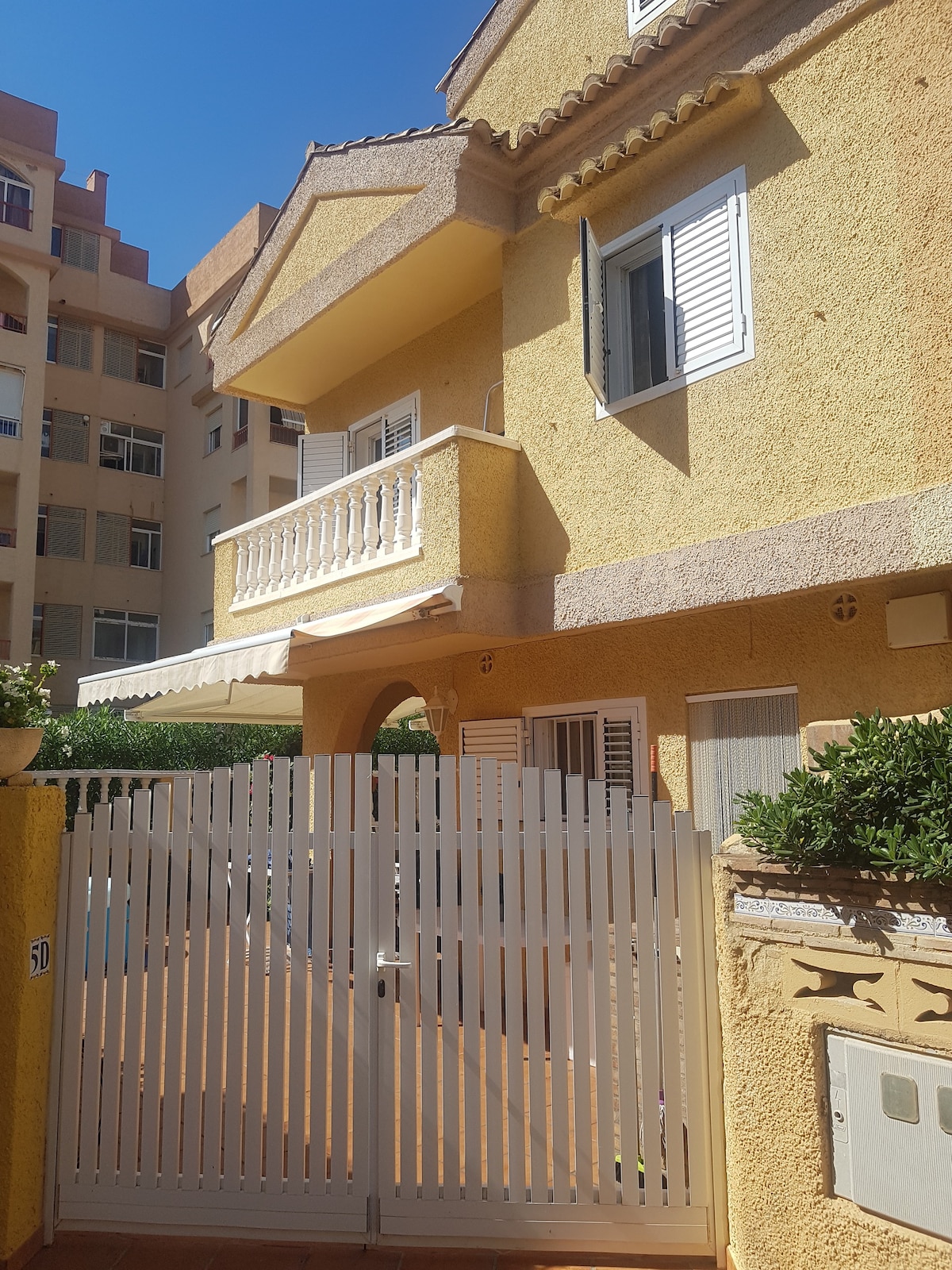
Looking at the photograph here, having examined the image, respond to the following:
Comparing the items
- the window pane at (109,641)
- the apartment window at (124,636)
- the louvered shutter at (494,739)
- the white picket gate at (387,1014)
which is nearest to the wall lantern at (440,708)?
the louvered shutter at (494,739)

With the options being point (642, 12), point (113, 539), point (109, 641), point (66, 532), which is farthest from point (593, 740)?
point (113, 539)

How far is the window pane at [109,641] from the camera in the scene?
1690 inches

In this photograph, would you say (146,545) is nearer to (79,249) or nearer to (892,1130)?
(79,249)

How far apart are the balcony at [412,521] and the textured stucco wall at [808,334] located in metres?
1.03

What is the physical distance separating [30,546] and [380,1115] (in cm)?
3754

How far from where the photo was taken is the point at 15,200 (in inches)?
1638

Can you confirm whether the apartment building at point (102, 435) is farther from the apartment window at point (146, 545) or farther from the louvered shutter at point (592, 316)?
the louvered shutter at point (592, 316)

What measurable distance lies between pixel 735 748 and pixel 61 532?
3805 cm

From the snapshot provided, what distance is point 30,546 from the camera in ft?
131

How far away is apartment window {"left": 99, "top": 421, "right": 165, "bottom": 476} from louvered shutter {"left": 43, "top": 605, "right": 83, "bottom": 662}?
6.98m

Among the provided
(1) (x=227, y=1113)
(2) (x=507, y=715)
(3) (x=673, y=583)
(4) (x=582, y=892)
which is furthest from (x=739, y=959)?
(2) (x=507, y=715)

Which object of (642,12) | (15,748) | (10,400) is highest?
(10,400)

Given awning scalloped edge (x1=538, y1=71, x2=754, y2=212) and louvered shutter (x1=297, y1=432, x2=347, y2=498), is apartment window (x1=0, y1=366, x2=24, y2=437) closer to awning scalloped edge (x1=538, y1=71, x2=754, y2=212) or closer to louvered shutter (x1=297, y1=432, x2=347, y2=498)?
louvered shutter (x1=297, y1=432, x2=347, y2=498)

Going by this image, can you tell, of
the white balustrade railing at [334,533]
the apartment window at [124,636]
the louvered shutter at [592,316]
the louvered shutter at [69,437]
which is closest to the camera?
the louvered shutter at [592,316]
